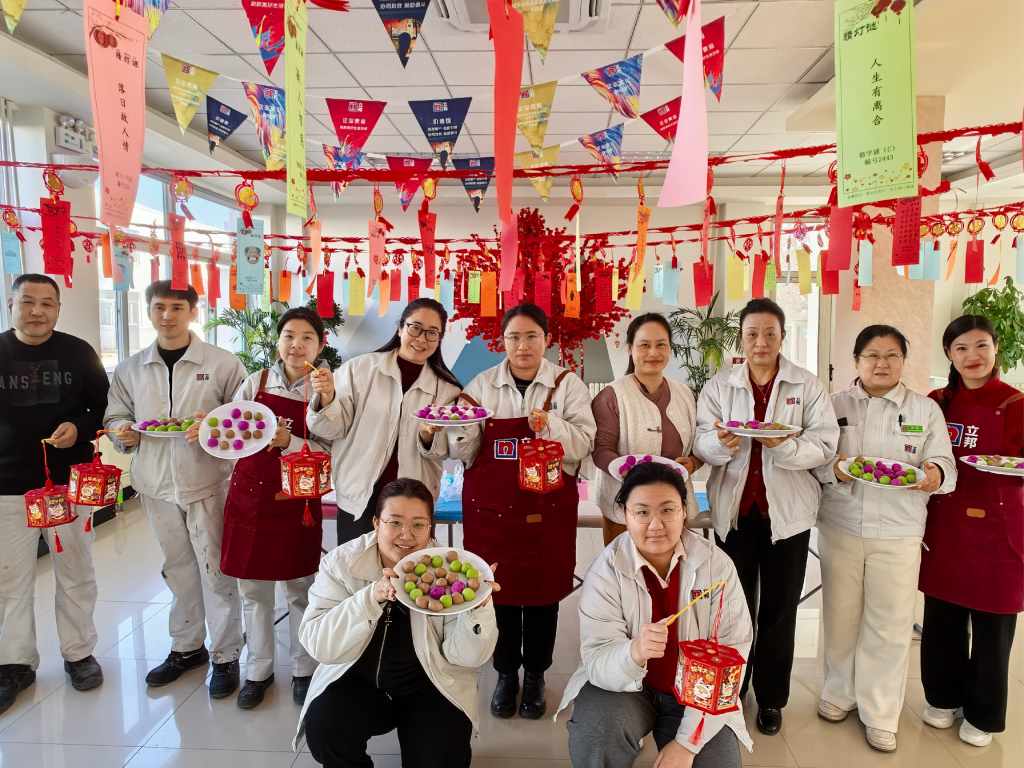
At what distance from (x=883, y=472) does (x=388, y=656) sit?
71.2 inches

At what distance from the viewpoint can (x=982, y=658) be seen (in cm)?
215

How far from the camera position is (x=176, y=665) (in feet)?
8.40

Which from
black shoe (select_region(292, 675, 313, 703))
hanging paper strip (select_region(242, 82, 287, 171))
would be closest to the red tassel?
black shoe (select_region(292, 675, 313, 703))

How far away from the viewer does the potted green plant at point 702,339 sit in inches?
272

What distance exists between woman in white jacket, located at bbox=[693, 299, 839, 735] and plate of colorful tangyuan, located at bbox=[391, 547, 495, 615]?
1023 millimetres

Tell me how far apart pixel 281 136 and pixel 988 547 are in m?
3.68

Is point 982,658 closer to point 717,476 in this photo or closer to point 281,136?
point 717,476

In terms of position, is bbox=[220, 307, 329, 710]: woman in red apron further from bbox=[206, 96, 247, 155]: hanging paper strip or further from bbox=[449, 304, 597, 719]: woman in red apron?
bbox=[206, 96, 247, 155]: hanging paper strip

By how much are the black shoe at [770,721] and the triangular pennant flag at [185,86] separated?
3488 mm

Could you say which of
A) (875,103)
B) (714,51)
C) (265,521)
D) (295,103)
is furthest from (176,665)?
(714,51)

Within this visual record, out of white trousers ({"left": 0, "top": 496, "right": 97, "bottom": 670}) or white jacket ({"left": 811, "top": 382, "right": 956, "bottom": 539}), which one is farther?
white trousers ({"left": 0, "top": 496, "right": 97, "bottom": 670})

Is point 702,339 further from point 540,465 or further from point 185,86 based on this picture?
point 185,86

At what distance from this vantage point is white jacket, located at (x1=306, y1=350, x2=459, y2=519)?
7.55 feet

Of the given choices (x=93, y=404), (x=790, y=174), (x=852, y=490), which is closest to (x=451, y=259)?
(x=790, y=174)
